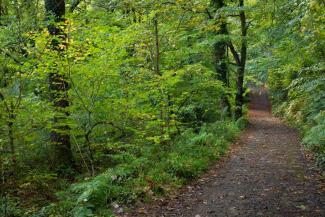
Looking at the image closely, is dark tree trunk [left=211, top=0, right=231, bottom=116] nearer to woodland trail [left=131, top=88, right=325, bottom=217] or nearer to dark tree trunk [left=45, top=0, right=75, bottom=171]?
woodland trail [left=131, top=88, right=325, bottom=217]

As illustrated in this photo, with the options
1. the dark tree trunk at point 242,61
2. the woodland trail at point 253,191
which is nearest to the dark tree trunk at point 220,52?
the dark tree trunk at point 242,61

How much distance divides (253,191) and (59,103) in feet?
17.1

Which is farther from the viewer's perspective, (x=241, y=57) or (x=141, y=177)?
(x=241, y=57)

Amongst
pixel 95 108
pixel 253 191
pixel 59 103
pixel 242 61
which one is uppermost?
pixel 242 61

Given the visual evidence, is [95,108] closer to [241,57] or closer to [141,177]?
[141,177]

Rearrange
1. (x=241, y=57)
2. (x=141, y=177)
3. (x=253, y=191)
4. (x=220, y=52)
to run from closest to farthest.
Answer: (x=253, y=191), (x=141, y=177), (x=220, y=52), (x=241, y=57)

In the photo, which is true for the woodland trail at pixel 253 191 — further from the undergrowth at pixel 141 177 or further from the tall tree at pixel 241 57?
the tall tree at pixel 241 57

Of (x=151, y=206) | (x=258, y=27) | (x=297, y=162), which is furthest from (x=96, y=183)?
(x=258, y=27)

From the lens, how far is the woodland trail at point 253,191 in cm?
627

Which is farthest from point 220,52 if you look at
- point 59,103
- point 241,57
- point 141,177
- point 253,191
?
point 141,177

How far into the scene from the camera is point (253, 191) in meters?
7.36

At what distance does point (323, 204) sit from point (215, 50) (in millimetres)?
11558

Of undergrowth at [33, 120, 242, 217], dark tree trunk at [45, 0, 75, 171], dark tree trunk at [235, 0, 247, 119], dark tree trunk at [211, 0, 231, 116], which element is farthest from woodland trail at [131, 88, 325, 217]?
dark tree trunk at [235, 0, 247, 119]

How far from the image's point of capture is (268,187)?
7.58m
